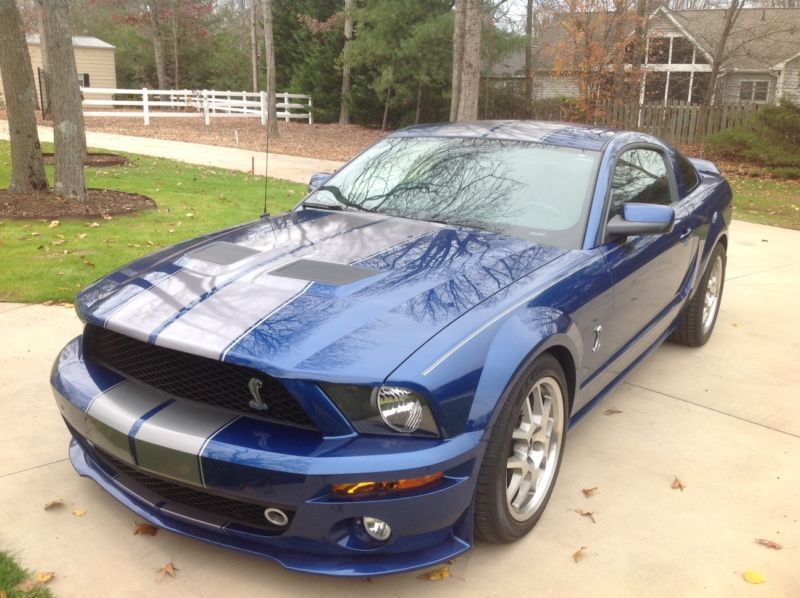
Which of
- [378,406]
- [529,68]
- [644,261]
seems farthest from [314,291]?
[529,68]

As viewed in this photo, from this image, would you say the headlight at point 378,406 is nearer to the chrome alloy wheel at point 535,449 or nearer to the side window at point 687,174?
the chrome alloy wheel at point 535,449

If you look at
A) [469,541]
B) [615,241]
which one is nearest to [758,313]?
[615,241]

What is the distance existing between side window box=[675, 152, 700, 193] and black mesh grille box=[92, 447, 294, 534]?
3639 millimetres

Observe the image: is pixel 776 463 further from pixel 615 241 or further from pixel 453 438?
pixel 453 438

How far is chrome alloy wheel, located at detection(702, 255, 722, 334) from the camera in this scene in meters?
5.23

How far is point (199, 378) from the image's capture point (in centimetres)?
252

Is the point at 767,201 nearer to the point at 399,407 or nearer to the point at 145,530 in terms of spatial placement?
the point at 399,407

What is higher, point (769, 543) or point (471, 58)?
point (471, 58)

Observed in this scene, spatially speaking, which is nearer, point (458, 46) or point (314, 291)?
point (314, 291)

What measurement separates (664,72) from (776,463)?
34.3 m

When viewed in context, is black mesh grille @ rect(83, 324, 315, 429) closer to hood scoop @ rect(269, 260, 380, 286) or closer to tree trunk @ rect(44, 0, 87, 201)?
hood scoop @ rect(269, 260, 380, 286)

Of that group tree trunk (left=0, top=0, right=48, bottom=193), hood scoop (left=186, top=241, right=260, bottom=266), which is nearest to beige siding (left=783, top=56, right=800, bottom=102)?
tree trunk (left=0, top=0, right=48, bottom=193)

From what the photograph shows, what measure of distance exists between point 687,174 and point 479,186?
200 cm

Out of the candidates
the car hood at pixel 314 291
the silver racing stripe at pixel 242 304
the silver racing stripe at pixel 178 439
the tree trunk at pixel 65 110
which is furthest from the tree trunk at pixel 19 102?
the silver racing stripe at pixel 178 439
